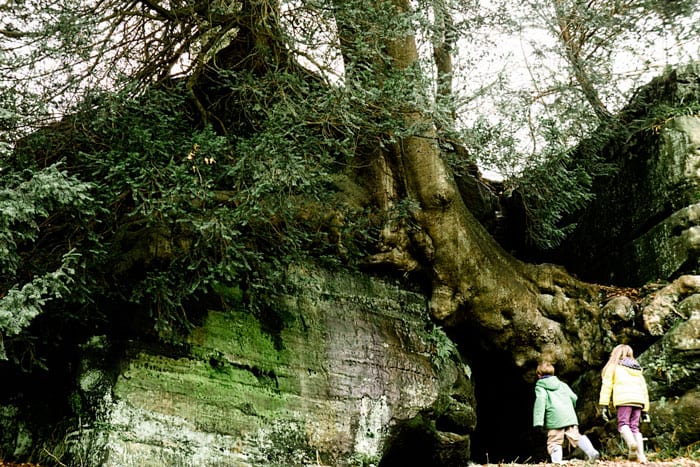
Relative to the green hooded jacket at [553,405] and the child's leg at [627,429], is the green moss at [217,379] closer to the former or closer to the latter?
the green hooded jacket at [553,405]

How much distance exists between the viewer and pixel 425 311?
31.0 feet

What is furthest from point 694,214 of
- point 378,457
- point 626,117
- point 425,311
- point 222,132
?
point 222,132

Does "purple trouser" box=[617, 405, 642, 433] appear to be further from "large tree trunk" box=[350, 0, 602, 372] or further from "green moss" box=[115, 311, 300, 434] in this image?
"green moss" box=[115, 311, 300, 434]

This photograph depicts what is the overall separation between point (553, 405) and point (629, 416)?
1055 millimetres

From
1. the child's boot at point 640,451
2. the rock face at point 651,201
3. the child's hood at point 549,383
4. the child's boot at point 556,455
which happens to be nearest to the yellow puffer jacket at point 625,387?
the child's boot at point 640,451

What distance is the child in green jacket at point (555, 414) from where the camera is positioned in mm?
8320

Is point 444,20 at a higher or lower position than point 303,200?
higher

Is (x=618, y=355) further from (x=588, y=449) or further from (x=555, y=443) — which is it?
(x=555, y=443)

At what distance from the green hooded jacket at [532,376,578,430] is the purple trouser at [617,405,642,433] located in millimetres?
825

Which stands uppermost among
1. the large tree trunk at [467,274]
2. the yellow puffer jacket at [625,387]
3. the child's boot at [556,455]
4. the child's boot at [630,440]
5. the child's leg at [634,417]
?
the large tree trunk at [467,274]

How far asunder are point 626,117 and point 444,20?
445cm

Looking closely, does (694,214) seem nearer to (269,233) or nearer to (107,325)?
(269,233)

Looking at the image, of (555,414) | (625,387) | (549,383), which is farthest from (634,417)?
(549,383)

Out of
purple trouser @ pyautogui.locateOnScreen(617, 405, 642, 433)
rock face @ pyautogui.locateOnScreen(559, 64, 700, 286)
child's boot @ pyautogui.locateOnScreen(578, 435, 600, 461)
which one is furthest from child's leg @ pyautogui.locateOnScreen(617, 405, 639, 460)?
rock face @ pyautogui.locateOnScreen(559, 64, 700, 286)
